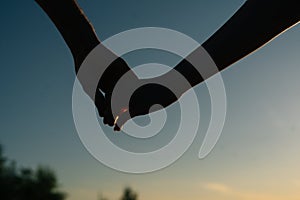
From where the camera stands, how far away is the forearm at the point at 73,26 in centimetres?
233

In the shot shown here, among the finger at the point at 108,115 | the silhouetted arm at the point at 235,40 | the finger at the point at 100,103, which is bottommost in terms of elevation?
the finger at the point at 108,115

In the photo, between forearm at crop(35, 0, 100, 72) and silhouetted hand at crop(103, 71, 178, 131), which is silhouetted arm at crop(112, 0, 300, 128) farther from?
forearm at crop(35, 0, 100, 72)

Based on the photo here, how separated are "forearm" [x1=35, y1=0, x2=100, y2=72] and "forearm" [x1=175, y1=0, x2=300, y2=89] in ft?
1.78

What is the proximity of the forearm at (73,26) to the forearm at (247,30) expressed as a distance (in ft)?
1.78

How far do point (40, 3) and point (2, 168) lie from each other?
84.8 meters

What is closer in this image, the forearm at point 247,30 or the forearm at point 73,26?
the forearm at point 247,30

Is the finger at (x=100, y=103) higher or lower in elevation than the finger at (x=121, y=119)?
higher

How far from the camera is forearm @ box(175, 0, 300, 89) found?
2.14m

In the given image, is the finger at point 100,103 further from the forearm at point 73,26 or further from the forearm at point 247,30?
the forearm at point 247,30

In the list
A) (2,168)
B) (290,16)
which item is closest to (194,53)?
(290,16)

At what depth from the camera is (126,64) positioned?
2619 millimetres

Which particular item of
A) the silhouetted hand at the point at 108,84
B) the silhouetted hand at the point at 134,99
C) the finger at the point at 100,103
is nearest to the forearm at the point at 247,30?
the silhouetted hand at the point at 134,99

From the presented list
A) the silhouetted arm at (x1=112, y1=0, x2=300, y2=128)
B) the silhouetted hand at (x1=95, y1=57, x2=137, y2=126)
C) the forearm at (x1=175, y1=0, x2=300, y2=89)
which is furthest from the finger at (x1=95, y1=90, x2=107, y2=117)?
the forearm at (x1=175, y1=0, x2=300, y2=89)

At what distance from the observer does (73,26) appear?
2.42m
